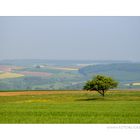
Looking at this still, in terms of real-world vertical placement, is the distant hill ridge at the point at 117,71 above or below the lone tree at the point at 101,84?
above

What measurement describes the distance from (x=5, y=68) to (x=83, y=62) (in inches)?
1267

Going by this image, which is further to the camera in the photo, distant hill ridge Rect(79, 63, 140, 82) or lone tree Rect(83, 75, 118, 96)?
distant hill ridge Rect(79, 63, 140, 82)

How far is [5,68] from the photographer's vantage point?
102 m

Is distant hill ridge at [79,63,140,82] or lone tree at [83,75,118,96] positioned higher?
distant hill ridge at [79,63,140,82]

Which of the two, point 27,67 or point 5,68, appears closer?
point 5,68

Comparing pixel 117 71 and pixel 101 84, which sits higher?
pixel 117 71

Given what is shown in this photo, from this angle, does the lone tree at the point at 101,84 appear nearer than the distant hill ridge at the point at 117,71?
Yes

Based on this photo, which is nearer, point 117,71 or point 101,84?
point 101,84
